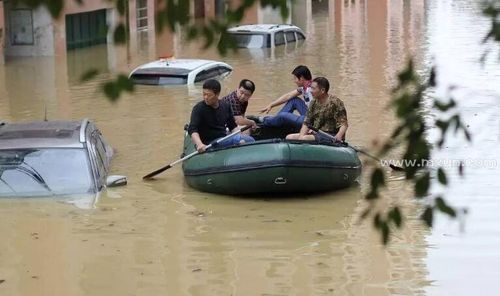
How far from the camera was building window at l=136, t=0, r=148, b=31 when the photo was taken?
139 feet

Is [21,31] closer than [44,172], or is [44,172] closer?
[44,172]

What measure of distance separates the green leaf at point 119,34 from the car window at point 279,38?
32681 millimetres

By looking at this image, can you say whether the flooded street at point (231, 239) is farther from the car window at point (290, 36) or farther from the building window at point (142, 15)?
the building window at point (142, 15)

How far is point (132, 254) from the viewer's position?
10422 mm

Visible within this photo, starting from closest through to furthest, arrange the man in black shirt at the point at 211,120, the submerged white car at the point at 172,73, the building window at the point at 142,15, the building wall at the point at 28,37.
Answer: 1. the man in black shirt at the point at 211,120
2. the submerged white car at the point at 172,73
3. the building wall at the point at 28,37
4. the building window at the point at 142,15

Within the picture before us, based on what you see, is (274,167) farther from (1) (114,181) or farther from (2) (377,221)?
(2) (377,221)

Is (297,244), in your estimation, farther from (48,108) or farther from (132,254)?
(48,108)

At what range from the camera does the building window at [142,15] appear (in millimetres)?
42281

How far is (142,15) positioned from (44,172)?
31.6 metres

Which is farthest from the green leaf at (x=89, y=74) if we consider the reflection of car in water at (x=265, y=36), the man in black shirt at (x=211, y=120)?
the reflection of car in water at (x=265, y=36)

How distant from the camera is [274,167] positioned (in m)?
12.1

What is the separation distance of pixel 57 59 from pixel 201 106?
21.8m

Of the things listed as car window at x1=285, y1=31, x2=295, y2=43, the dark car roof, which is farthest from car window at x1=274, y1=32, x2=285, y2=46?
the dark car roof

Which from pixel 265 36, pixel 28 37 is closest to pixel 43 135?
pixel 265 36
